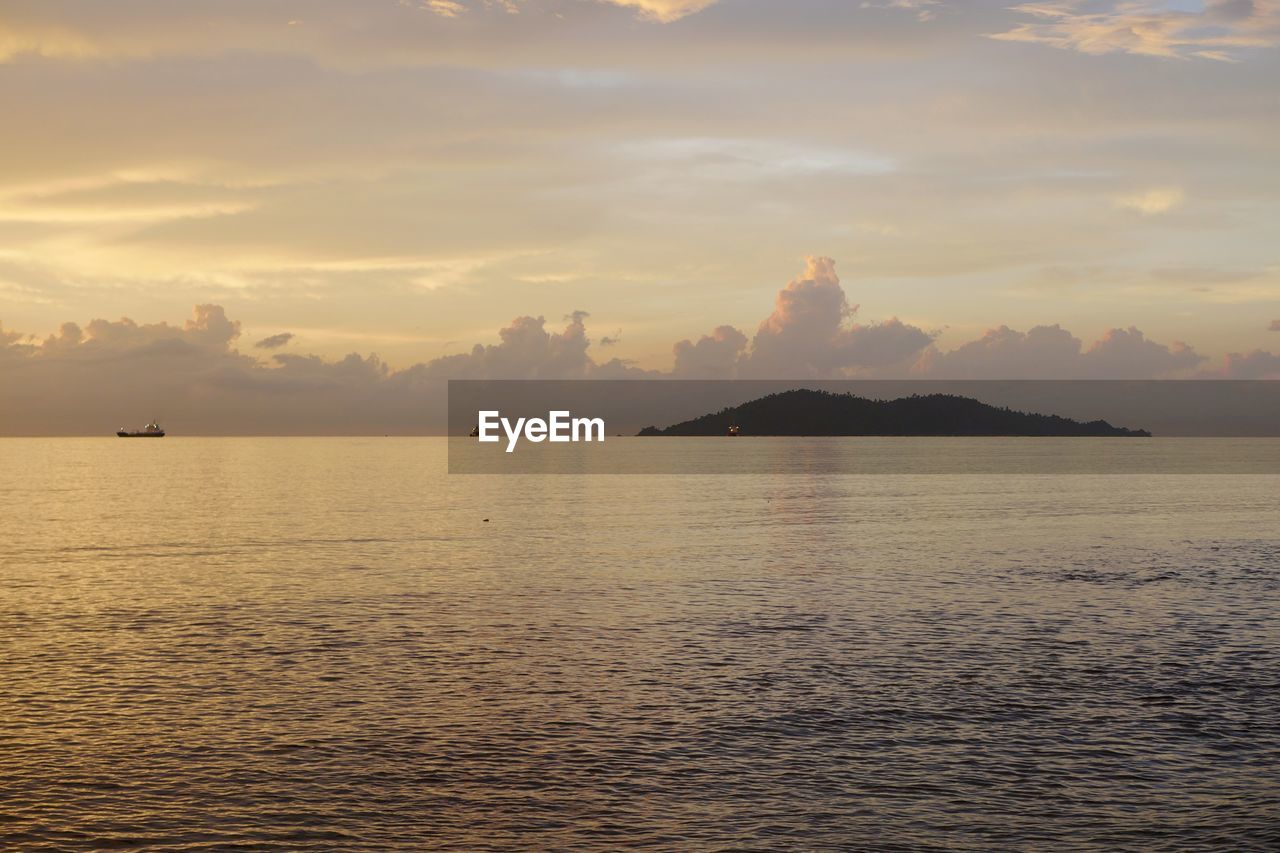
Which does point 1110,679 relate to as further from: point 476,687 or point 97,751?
point 97,751

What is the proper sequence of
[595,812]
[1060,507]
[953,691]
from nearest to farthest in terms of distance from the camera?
1. [595,812]
2. [953,691]
3. [1060,507]

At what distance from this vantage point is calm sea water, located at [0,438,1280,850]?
84.4 feet

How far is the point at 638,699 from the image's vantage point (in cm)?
3662

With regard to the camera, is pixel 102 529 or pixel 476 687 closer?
pixel 476 687

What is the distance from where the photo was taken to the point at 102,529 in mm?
101875

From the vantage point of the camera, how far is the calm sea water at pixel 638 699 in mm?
25719

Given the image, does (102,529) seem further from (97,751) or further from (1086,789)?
(1086,789)

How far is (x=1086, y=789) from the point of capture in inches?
1091

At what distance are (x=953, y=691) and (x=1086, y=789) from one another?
1004 cm

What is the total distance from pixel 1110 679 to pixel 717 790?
19.0 metres

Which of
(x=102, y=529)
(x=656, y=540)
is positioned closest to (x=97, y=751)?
(x=656, y=540)

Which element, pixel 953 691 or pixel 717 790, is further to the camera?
pixel 953 691


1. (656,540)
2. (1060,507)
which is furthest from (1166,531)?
(656,540)

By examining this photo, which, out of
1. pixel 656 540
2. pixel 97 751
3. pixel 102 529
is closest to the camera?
pixel 97 751
